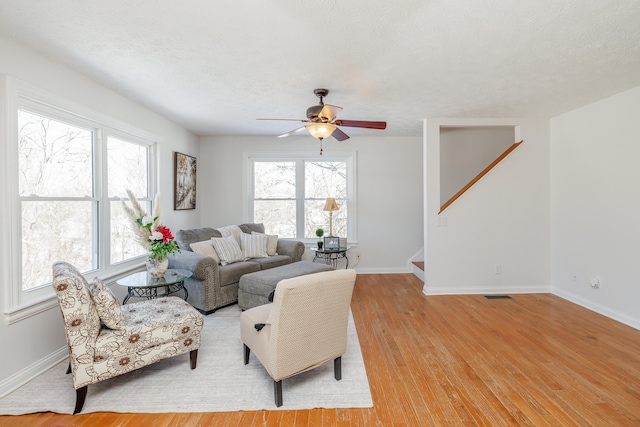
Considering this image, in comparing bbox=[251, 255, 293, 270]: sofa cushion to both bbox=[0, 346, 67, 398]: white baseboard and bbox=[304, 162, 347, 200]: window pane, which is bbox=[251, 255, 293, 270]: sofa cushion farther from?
bbox=[0, 346, 67, 398]: white baseboard

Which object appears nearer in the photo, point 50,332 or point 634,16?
point 634,16

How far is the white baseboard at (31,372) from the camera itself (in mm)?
2043

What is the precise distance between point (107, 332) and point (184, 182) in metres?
3.06

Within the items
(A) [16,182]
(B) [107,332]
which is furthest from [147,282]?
(A) [16,182]

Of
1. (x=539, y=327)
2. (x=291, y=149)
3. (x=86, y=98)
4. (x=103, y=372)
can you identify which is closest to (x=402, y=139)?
(x=291, y=149)

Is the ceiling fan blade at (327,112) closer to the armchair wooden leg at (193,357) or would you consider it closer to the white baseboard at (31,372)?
the armchair wooden leg at (193,357)

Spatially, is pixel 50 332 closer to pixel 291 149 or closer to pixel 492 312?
pixel 291 149

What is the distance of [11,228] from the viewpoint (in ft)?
6.94

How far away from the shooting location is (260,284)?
3322 millimetres

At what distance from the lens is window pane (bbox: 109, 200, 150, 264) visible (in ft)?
10.5

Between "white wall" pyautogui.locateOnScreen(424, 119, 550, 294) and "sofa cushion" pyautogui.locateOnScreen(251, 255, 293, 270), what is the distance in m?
2.03

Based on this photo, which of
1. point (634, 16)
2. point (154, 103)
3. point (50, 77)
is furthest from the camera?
point (154, 103)

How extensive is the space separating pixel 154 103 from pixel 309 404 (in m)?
3.50

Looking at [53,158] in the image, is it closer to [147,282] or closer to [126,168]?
[126,168]
